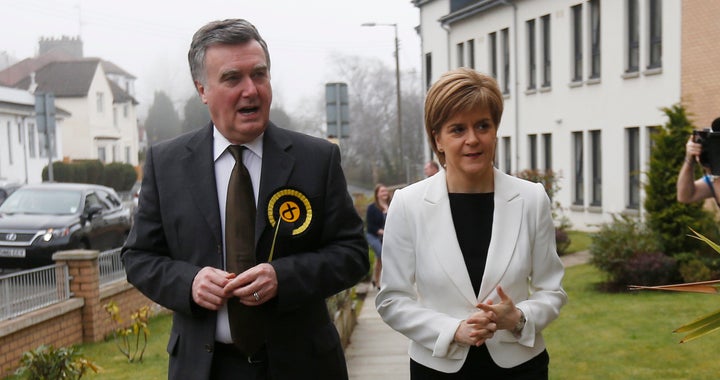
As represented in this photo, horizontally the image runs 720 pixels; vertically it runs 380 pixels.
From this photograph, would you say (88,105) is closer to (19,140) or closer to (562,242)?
(19,140)

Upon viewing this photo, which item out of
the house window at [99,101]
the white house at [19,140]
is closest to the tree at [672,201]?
the white house at [19,140]

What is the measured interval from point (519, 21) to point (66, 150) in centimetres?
4849

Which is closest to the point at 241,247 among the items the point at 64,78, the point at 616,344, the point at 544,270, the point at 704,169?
the point at 544,270

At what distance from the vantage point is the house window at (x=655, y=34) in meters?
25.5

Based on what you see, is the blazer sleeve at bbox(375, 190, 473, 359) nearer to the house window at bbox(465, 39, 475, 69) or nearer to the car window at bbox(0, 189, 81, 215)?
the car window at bbox(0, 189, 81, 215)

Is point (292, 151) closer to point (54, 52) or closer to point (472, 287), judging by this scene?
point (472, 287)

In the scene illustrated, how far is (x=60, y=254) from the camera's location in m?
12.3

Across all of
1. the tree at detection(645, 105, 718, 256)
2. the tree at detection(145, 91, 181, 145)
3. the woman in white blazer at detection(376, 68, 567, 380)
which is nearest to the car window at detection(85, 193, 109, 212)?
the tree at detection(645, 105, 718, 256)

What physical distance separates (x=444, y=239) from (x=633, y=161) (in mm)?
24752

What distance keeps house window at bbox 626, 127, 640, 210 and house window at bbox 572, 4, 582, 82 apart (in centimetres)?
369

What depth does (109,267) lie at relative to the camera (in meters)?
13.4

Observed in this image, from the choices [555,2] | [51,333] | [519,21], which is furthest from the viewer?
[519,21]

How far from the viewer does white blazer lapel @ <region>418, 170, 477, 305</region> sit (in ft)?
11.9

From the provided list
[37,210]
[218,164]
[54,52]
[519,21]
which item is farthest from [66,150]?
[218,164]
